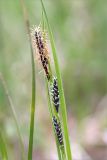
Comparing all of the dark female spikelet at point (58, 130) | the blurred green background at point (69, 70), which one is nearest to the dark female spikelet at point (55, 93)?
the dark female spikelet at point (58, 130)

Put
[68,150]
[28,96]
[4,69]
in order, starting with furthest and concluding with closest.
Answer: [28,96]
[4,69]
[68,150]

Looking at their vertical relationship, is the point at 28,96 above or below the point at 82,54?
below

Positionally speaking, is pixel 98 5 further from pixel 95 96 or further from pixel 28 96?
pixel 28 96

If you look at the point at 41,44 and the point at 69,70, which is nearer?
the point at 41,44

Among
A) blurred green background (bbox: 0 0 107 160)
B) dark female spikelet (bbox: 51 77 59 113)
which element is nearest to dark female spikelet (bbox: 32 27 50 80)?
dark female spikelet (bbox: 51 77 59 113)

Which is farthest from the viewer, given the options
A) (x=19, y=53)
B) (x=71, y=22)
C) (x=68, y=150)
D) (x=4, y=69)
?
(x=71, y=22)

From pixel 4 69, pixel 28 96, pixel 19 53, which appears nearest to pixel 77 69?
pixel 19 53

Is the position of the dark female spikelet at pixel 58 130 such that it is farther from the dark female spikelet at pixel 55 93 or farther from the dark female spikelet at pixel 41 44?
the dark female spikelet at pixel 41 44

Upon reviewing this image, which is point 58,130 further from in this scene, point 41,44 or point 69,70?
point 69,70

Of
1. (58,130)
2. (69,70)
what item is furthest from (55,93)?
(69,70)
